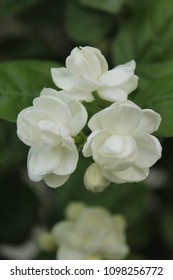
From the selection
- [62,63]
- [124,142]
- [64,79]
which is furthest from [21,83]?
[62,63]

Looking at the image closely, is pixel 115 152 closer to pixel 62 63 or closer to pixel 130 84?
pixel 130 84

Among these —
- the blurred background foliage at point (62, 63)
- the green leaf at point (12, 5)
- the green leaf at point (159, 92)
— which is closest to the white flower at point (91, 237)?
the blurred background foliage at point (62, 63)

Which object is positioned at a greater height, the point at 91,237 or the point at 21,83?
the point at 21,83

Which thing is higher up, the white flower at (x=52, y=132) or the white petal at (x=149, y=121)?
the white petal at (x=149, y=121)

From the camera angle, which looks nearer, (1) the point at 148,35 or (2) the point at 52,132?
(2) the point at 52,132

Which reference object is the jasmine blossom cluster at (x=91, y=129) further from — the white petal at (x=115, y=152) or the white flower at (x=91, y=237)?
the white flower at (x=91, y=237)

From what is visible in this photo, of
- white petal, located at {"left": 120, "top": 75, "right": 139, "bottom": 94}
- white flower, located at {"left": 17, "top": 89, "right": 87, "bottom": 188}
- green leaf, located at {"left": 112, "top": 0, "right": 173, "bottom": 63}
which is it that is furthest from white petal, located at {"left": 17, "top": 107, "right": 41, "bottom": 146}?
green leaf, located at {"left": 112, "top": 0, "right": 173, "bottom": 63}

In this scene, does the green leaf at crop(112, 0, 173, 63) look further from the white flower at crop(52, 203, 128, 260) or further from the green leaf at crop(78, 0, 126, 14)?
Result: the white flower at crop(52, 203, 128, 260)
